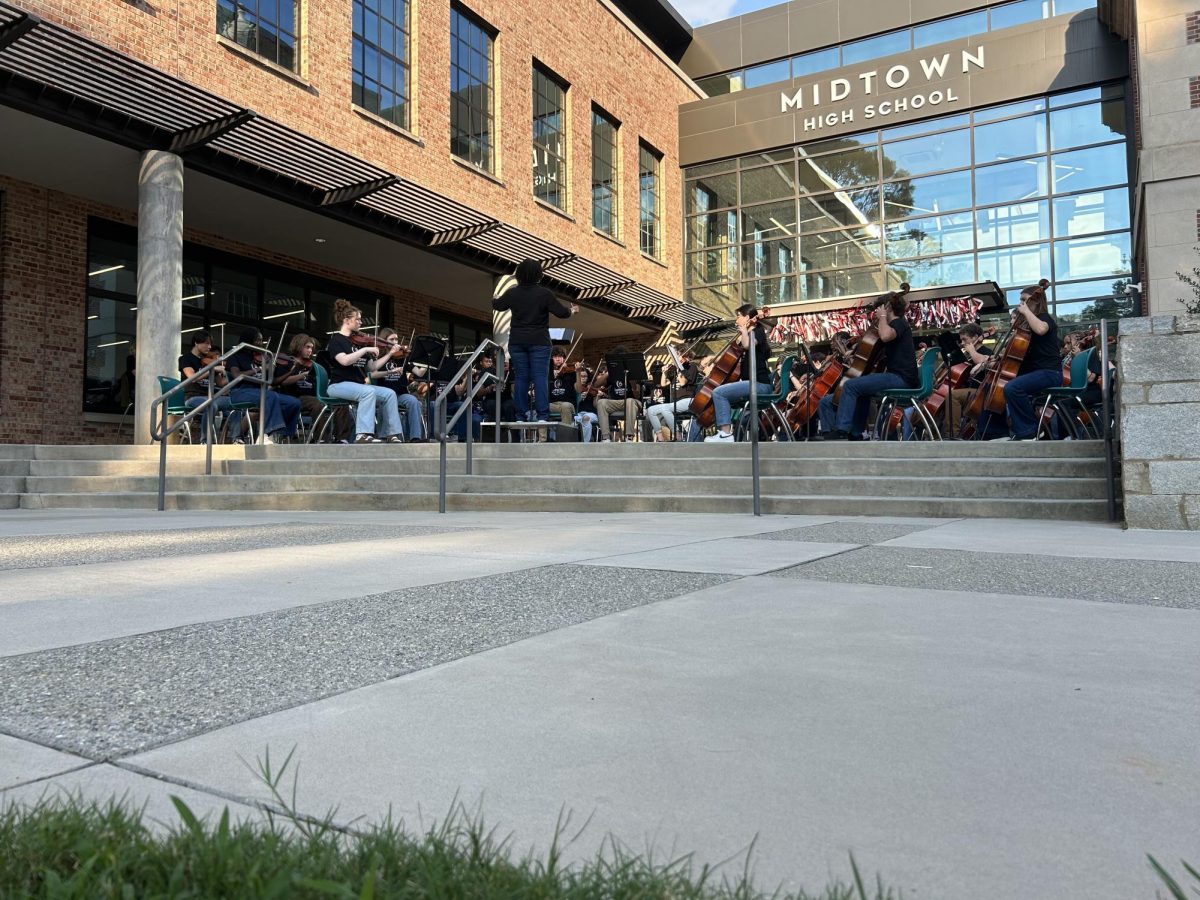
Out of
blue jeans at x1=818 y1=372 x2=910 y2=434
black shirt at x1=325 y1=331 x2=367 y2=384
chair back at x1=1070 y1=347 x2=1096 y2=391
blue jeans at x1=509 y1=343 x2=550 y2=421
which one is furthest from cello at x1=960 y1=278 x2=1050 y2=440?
black shirt at x1=325 y1=331 x2=367 y2=384

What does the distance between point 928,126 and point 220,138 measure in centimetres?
1708

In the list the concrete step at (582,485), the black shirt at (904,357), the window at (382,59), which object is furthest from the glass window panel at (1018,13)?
the concrete step at (582,485)

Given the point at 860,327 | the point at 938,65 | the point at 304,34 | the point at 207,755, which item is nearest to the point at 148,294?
the point at 304,34

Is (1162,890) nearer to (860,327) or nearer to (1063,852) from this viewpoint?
(1063,852)

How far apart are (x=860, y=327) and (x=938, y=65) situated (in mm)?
6728

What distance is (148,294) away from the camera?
12.2 meters

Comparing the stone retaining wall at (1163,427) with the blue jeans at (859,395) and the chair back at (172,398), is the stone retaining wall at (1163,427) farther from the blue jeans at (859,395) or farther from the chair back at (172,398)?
the chair back at (172,398)

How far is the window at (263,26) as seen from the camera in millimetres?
13859

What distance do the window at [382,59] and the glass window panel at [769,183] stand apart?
35.9 ft

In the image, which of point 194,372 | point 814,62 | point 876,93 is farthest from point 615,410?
point 814,62

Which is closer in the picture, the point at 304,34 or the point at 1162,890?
the point at 1162,890

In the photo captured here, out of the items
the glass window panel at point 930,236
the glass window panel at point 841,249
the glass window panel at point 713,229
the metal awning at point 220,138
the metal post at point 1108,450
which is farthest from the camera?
the glass window panel at point 713,229

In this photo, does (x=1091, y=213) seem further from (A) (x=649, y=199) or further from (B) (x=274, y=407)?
(B) (x=274, y=407)

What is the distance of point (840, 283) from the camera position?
22922 mm
